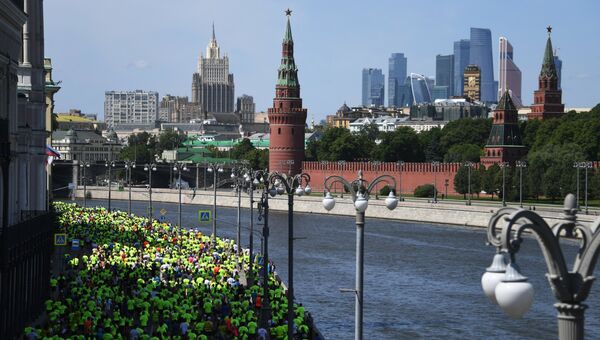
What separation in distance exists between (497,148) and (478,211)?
31.5 metres

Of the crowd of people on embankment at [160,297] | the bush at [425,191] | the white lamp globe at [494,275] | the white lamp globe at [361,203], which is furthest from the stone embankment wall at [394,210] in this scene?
the white lamp globe at [494,275]

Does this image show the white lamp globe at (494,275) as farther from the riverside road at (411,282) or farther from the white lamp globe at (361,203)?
the riverside road at (411,282)

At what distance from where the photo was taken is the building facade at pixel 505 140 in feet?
373

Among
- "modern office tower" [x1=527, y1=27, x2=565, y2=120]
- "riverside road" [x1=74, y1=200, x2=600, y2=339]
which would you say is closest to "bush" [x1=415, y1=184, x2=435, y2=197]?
"modern office tower" [x1=527, y1=27, x2=565, y2=120]

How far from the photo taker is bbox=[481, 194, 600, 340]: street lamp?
Result: 23.0 ft

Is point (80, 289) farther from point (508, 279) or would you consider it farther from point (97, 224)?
point (97, 224)

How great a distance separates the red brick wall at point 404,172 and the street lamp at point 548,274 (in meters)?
98.8

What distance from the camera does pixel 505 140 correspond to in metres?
115

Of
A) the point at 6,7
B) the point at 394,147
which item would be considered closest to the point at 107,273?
the point at 6,7

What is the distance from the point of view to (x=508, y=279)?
7.00m

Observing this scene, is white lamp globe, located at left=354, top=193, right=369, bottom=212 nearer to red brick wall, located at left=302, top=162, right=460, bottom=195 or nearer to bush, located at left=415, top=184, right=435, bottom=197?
red brick wall, located at left=302, top=162, right=460, bottom=195

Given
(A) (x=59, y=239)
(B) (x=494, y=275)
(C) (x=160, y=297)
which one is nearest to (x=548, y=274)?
(B) (x=494, y=275)

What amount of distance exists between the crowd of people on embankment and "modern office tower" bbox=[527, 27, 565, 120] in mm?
89525

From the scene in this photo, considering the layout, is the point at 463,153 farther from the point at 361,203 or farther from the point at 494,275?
the point at 494,275
